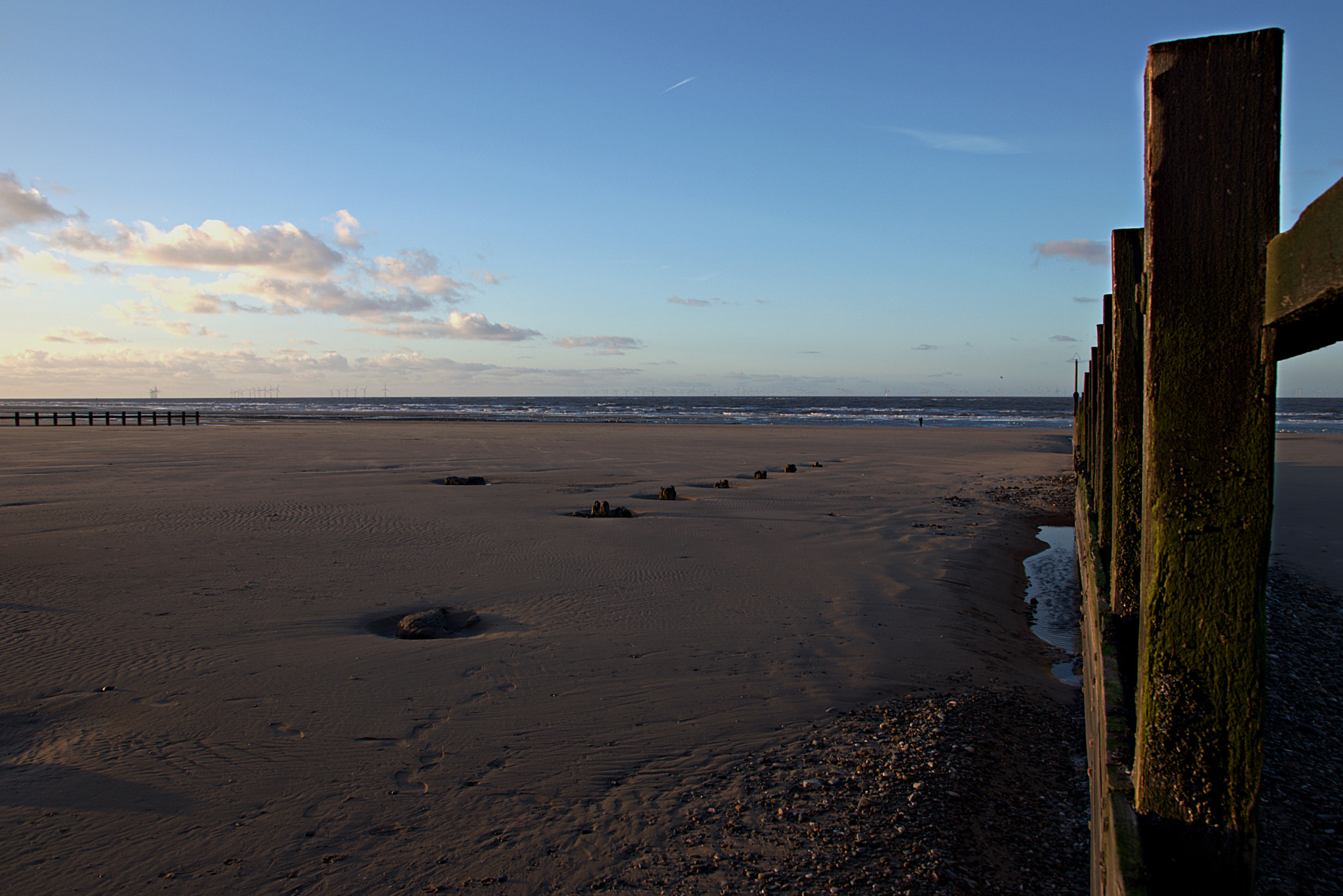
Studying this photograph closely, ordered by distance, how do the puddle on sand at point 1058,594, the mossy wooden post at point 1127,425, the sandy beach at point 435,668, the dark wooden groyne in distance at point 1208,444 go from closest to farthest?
the dark wooden groyne in distance at point 1208,444 → the sandy beach at point 435,668 → the mossy wooden post at point 1127,425 → the puddle on sand at point 1058,594

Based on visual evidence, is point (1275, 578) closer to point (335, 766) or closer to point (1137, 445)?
point (1137, 445)

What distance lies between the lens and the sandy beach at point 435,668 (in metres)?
3.27

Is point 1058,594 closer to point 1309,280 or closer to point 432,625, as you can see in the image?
point 432,625

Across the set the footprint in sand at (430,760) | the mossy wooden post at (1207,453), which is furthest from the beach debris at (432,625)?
the mossy wooden post at (1207,453)

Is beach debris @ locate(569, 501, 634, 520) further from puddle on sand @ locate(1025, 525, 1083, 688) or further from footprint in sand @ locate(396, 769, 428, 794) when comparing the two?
footprint in sand @ locate(396, 769, 428, 794)

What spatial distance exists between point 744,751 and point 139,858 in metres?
2.82

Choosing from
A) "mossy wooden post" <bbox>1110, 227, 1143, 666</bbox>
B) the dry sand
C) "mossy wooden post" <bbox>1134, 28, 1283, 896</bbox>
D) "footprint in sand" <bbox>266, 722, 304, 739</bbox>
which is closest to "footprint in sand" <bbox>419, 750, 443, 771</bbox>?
the dry sand

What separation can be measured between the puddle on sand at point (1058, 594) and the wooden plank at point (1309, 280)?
4.66m

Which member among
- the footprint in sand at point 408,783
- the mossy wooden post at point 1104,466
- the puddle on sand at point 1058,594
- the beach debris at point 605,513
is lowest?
the puddle on sand at point 1058,594

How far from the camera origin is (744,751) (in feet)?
13.4

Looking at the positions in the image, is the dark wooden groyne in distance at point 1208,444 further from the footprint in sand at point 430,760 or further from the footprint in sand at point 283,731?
the footprint in sand at point 283,731


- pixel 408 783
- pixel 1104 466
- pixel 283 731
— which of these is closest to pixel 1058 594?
pixel 1104 466

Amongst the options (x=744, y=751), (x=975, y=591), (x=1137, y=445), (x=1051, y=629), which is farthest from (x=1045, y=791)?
(x=975, y=591)

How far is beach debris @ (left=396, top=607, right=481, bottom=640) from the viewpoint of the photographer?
5746mm
